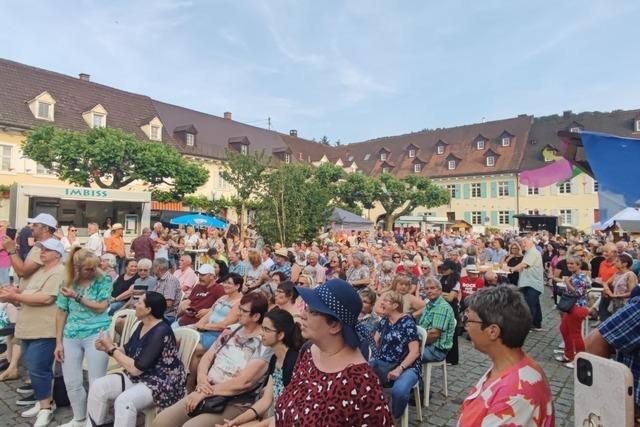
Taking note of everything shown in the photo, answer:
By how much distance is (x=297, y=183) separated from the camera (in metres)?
15.9

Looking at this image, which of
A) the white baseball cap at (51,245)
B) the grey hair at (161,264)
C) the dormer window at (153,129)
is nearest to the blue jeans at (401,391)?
the white baseball cap at (51,245)

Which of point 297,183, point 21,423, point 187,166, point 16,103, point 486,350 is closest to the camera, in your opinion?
point 486,350

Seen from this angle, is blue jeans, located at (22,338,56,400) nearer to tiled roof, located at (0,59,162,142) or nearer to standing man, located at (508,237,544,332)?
standing man, located at (508,237,544,332)

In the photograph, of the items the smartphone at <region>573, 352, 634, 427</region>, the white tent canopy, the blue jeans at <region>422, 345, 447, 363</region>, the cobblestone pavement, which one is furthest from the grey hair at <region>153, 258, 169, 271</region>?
the white tent canopy

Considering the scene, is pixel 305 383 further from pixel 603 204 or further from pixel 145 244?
pixel 145 244

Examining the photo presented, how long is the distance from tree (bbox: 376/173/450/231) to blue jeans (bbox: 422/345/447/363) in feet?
102

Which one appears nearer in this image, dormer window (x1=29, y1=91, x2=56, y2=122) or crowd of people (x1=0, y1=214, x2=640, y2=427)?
crowd of people (x1=0, y1=214, x2=640, y2=427)

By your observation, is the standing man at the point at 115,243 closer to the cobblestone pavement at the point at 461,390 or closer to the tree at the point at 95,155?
the cobblestone pavement at the point at 461,390

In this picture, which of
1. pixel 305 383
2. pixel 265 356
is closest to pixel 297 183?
pixel 265 356

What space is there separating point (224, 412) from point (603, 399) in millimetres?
2670

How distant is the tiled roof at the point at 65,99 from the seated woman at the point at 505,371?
30205mm

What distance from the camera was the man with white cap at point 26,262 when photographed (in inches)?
171

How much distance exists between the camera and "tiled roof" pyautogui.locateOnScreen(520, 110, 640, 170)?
129ft

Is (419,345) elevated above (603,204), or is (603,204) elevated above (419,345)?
(603,204)
